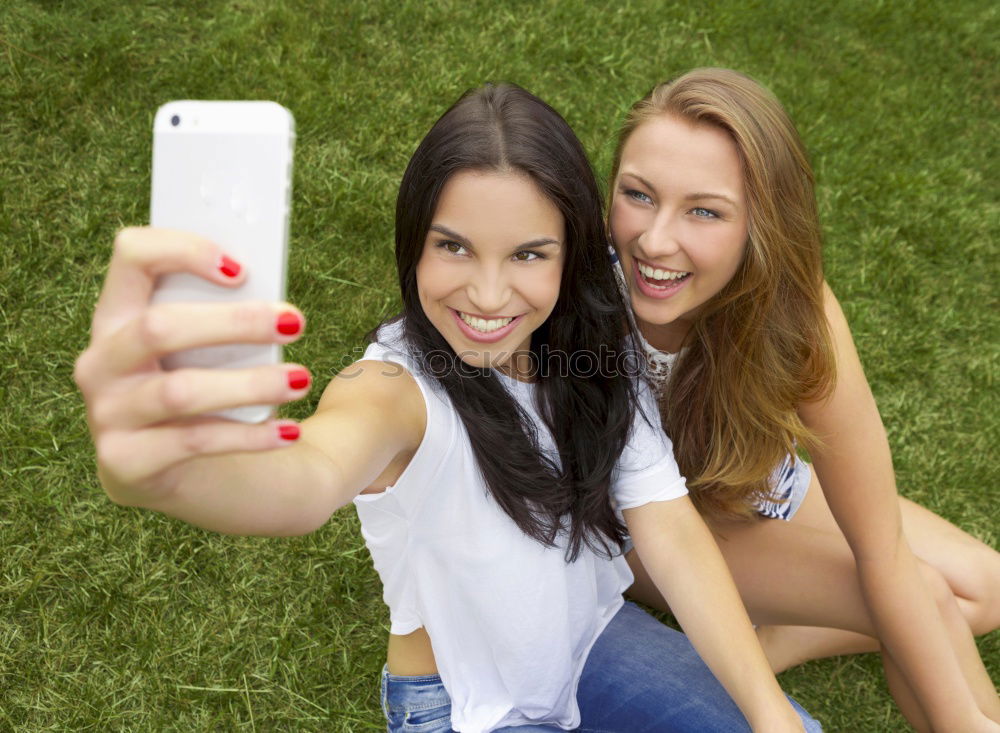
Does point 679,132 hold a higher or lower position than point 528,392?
higher

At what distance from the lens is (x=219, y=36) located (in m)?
3.81

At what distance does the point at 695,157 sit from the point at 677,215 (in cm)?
14

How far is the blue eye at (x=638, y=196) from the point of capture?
2170 mm

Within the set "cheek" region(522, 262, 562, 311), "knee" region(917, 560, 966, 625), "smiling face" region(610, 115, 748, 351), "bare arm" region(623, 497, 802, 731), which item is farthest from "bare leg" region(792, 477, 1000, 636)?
"cheek" region(522, 262, 562, 311)

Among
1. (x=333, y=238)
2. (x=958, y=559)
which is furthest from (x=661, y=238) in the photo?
(x=333, y=238)

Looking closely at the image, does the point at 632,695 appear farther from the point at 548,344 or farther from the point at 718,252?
the point at 718,252

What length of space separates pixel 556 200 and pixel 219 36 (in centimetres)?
266

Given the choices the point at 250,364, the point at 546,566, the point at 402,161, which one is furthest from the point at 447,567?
the point at 402,161

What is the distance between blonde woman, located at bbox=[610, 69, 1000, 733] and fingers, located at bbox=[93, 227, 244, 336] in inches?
49.0

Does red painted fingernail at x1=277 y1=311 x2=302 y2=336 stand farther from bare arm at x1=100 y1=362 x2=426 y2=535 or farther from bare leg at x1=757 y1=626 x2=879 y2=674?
bare leg at x1=757 y1=626 x2=879 y2=674

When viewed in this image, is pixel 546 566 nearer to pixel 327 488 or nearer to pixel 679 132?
pixel 327 488

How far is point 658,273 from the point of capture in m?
2.17

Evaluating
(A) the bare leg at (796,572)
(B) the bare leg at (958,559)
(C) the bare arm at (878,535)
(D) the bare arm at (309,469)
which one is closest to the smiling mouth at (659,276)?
(C) the bare arm at (878,535)

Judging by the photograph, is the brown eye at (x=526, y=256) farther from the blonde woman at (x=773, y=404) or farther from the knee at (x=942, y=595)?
the knee at (x=942, y=595)
